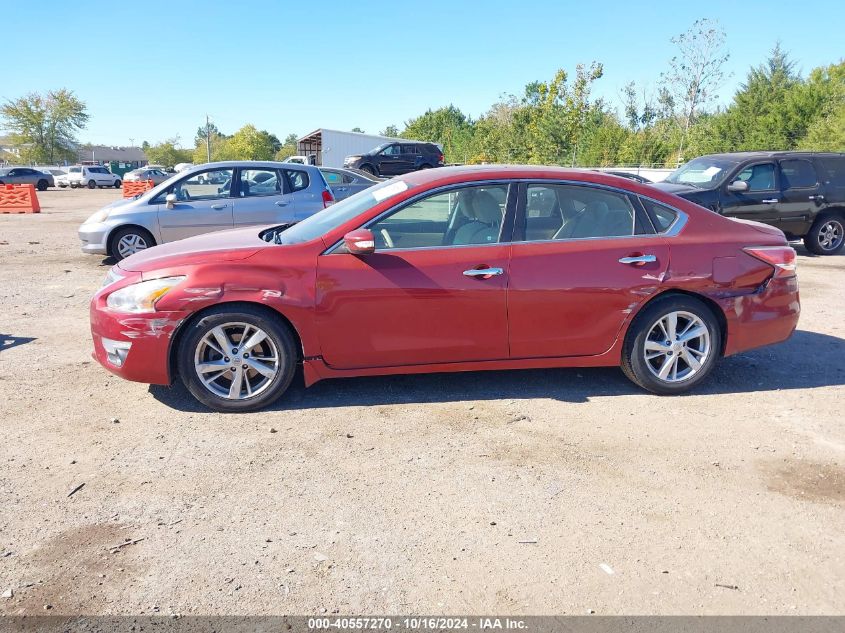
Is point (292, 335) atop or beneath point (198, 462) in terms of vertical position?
atop

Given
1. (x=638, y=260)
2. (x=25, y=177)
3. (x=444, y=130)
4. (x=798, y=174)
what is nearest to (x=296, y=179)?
(x=638, y=260)

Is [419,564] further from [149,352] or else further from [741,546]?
[149,352]

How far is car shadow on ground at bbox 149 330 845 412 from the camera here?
483 centimetres

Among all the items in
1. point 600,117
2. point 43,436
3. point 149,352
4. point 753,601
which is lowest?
point 753,601

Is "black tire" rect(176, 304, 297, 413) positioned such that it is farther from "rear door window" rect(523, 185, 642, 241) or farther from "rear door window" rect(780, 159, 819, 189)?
"rear door window" rect(780, 159, 819, 189)

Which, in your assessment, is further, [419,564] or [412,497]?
[412,497]

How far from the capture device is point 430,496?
3.52 m

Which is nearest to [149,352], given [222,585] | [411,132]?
[222,585]

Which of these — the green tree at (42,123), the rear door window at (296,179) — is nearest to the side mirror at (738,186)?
the rear door window at (296,179)

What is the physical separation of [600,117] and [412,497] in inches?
1732

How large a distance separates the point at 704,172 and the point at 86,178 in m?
47.4

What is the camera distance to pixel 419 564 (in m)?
2.96

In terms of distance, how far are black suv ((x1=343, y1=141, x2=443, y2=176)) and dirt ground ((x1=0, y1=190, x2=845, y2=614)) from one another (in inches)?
1089

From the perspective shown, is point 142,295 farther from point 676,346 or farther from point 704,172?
point 704,172
